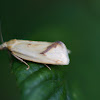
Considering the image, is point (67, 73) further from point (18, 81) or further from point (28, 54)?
point (18, 81)

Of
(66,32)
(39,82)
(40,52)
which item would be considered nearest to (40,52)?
(40,52)

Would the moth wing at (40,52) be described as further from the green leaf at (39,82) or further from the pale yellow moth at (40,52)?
the green leaf at (39,82)

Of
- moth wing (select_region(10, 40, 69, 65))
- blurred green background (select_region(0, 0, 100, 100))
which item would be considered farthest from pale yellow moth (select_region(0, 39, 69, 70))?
blurred green background (select_region(0, 0, 100, 100))

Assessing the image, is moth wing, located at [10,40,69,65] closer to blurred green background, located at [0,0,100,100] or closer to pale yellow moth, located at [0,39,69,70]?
pale yellow moth, located at [0,39,69,70]

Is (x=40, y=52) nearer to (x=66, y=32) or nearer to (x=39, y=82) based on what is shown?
→ (x=39, y=82)

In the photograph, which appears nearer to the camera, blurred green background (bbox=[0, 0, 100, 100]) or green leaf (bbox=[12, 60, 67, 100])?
green leaf (bbox=[12, 60, 67, 100])

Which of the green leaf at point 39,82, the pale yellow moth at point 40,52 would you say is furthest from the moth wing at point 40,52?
the green leaf at point 39,82
